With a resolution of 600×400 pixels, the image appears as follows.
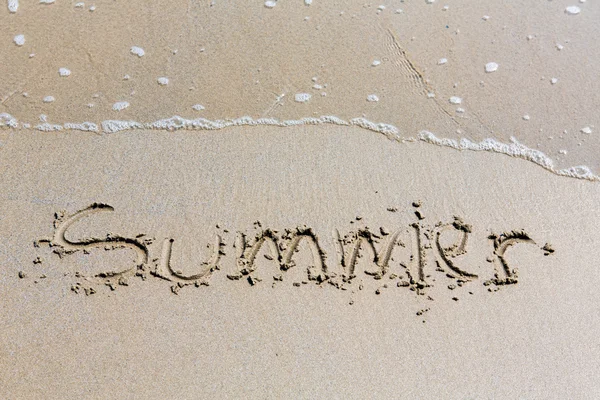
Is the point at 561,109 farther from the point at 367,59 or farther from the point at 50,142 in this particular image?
the point at 50,142

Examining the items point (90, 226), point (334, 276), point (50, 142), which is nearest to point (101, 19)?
point (50, 142)

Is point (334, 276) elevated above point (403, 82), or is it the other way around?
point (403, 82)

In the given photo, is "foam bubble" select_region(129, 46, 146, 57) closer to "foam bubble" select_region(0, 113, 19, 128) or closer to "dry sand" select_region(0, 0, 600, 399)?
"dry sand" select_region(0, 0, 600, 399)

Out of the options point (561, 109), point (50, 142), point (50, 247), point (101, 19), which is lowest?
point (50, 247)

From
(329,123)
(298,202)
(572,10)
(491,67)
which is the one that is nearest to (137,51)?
(329,123)

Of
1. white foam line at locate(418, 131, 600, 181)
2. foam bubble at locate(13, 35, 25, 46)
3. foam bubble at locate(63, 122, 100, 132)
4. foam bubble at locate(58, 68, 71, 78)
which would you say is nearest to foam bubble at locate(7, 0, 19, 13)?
foam bubble at locate(13, 35, 25, 46)

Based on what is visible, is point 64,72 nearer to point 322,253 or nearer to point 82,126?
point 82,126
